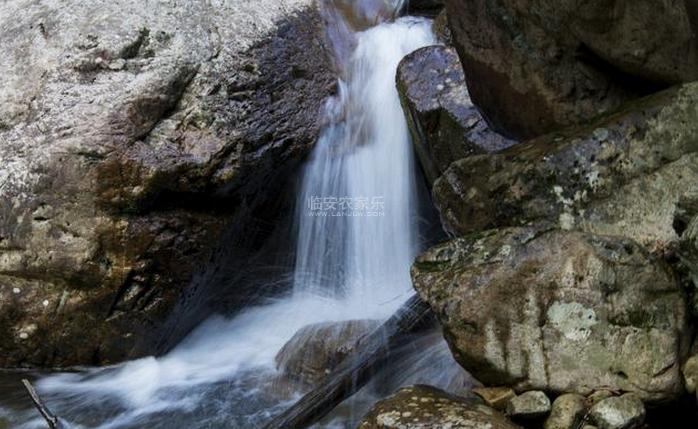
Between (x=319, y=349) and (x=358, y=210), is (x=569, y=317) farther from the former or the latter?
(x=358, y=210)

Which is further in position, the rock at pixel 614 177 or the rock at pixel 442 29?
the rock at pixel 442 29

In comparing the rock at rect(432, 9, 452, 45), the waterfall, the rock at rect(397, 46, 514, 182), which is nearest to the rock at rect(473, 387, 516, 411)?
the rock at rect(397, 46, 514, 182)

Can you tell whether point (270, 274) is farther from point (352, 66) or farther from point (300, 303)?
point (352, 66)

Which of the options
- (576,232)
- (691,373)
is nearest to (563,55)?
(576,232)

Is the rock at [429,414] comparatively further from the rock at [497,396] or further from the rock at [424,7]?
the rock at [424,7]

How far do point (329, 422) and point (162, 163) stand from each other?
7.45 ft

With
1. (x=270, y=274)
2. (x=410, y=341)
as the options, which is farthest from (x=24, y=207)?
(x=410, y=341)

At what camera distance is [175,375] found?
546 centimetres

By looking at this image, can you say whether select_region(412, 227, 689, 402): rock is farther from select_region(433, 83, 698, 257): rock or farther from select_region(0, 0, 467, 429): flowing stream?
select_region(0, 0, 467, 429): flowing stream

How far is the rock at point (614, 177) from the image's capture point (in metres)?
3.64

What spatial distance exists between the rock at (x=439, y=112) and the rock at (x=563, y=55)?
0.18 meters

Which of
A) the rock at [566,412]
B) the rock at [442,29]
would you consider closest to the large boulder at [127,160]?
the rock at [442,29]

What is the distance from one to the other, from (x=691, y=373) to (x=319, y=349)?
8.39 ft

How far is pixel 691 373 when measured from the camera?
3176 millimetres
